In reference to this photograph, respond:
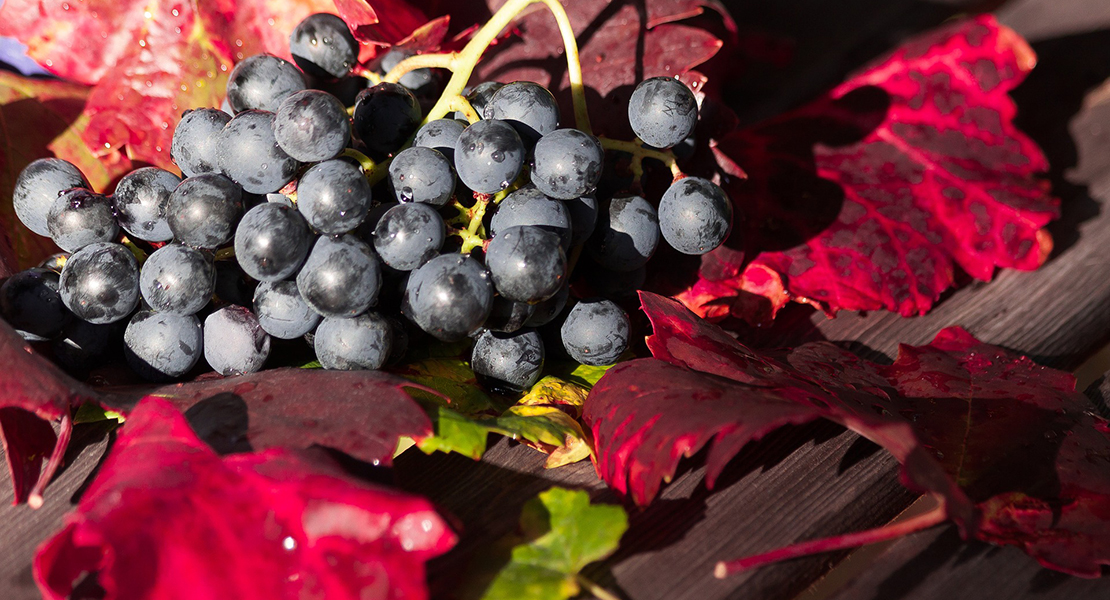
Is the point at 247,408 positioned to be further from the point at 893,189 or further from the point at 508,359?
the point at 893,189

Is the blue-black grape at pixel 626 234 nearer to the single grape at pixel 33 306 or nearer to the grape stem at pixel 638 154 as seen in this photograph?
the grape stem at pixel 638 154

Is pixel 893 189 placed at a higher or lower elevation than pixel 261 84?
lower

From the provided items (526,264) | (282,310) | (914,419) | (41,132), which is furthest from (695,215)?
(41,132)

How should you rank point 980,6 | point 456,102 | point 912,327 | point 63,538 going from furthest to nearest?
point 980,6 < point 912,327 < point 456,102 < point 63,538

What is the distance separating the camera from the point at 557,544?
558 mm

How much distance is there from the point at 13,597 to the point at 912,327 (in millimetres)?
948

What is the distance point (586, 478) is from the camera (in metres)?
0.65

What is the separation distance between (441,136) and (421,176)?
2.6 inches

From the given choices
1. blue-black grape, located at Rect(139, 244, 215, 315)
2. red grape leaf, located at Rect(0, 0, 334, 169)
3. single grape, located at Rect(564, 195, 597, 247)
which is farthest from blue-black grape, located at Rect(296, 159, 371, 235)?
red grape leaf, located at Rect(0, 0, 334, 169)

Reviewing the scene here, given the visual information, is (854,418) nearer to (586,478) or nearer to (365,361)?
(586,478)

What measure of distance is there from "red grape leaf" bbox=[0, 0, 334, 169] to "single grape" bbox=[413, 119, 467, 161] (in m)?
0.31

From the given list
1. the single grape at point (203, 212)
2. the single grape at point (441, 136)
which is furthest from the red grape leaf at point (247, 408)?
the single grape at point (441, 136)

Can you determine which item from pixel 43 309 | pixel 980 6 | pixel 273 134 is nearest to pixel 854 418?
pixel 273 134

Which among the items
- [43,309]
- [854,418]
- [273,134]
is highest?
[273,134]
